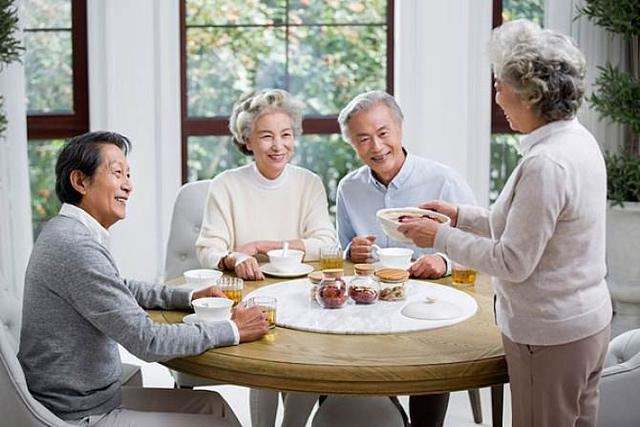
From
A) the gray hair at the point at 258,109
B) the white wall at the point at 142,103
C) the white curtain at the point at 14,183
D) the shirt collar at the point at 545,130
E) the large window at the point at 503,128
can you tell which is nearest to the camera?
the shirt collar at the point at 545,130

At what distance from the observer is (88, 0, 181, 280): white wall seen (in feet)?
17.2

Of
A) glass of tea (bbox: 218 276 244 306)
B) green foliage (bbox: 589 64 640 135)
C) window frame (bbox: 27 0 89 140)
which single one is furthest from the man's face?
window frame (bbox: 27 0 89 140)

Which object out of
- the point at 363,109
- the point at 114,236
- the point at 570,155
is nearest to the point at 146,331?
the point at 570,155

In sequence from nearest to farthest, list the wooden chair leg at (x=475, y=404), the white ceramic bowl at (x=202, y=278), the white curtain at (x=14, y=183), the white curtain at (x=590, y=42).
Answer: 1. the white ceramic bowl at (x=202, y=278)
2. the wooden chair leg at (x=475, y=404)
3. the white curtain at (x=14, y=183)
4. the white curtain at (x=590, y=42)

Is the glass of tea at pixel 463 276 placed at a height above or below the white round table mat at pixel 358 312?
above

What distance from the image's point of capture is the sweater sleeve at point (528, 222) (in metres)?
2.44

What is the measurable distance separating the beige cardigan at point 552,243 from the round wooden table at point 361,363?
0.13 m

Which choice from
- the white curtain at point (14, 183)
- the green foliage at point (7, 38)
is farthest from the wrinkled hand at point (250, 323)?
the white curtain at point (14, 183)

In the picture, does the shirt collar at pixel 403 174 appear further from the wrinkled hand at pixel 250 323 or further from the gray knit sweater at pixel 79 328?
the gray knit sweater at pixel 79 328

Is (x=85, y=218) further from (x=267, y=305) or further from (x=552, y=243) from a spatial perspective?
(x=552, y=243)

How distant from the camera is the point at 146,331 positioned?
265 centimetres

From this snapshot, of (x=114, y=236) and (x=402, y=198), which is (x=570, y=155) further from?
(x=114, y=236)

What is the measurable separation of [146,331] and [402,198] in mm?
1396

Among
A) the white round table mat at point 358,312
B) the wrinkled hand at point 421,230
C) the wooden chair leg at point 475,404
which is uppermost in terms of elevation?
the wrinkled hand at point 421,230
